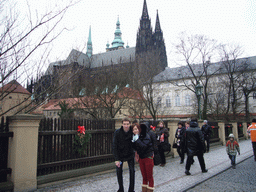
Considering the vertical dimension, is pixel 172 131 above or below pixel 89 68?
below

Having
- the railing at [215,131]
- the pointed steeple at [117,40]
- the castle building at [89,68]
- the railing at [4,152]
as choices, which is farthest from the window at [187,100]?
the pointed steeple at [117,40]

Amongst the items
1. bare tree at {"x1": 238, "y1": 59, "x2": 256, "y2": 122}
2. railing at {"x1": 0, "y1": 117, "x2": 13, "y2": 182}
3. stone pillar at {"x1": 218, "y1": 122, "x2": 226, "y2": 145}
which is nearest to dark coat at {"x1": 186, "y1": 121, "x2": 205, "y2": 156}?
railing at {"x1": 0, "y1": 117, "x2": 13, "y2": 182}

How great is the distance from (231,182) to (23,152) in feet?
17.4

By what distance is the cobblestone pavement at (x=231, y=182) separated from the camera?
4.90m

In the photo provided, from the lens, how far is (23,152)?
15.4 feet

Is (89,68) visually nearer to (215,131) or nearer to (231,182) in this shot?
(215,131)

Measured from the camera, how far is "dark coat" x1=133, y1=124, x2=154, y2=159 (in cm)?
423

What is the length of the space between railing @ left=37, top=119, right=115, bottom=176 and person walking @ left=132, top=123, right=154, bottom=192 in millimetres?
2460

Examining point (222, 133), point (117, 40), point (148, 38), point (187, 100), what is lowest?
point (222, 133)

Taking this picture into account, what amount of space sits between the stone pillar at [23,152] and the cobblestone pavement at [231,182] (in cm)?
376

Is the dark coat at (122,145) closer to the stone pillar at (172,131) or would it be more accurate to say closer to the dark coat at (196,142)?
the dark coat at (196,142)

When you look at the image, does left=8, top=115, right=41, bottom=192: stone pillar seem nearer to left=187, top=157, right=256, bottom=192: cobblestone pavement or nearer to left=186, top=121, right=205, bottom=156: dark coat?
left=187, top=157, right=256, bottom=192: cobblestone pavement

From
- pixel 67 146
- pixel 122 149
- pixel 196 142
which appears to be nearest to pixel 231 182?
pixel 196 142

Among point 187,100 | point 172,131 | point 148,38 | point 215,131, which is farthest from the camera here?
point 148,38
